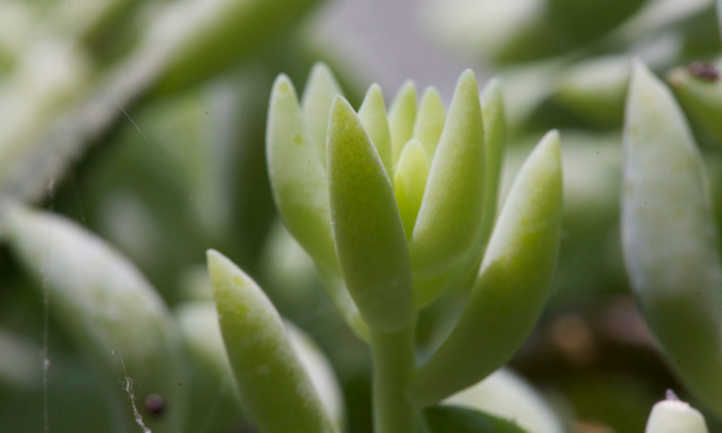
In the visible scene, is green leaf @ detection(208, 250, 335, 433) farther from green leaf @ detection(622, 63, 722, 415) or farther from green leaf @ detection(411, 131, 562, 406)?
green leaf @ detection(622, 63, 722, 415)

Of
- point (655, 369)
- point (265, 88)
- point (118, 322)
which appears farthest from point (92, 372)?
point (655, 369)

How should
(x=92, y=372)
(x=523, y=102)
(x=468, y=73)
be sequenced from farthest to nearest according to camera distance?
(x=523, y=102)
(x=92, y=372)
(x=468, y=73)

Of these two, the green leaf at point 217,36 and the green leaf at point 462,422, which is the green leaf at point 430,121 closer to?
the green leaf at point 462,422

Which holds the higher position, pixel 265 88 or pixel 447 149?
pixel 265 88

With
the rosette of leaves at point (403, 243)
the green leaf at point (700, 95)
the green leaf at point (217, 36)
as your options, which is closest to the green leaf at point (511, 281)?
the rosette of leaves at point (403, 243)

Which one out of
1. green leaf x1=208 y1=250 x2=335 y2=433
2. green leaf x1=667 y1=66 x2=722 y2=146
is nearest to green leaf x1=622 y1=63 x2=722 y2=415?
green leaf x1=667 y1=66 x2=722 y2=146

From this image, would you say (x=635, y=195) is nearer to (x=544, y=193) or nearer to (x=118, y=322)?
(x=544, y=193)

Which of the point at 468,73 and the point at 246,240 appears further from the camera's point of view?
the point at 246,240
